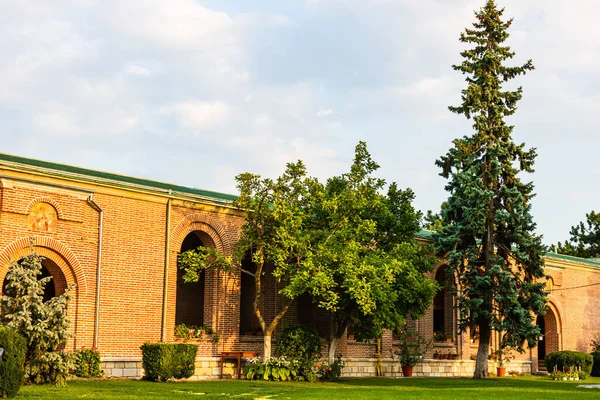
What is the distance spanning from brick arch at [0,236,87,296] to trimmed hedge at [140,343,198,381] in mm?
2768

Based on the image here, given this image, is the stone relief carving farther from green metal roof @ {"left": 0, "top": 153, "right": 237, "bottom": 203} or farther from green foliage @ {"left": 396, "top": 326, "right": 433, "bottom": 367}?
green foliage @ {"left": 396, "top": 326, "right": 433, "bottom": 367}

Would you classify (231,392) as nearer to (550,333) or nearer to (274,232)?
(274,232)

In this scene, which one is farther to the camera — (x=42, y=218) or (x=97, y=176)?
(x=97, y=176)

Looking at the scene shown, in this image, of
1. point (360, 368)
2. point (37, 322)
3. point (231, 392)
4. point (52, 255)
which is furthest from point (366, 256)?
point (37, 322)

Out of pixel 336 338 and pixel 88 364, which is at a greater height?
pixel 336 338

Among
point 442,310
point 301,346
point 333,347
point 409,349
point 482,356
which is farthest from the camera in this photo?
point 442,310

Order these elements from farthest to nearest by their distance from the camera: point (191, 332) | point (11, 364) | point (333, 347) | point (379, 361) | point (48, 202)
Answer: point (379, 361) < point (333, 347) < point (191, 332) < point (48, 202) < point (11, 364)

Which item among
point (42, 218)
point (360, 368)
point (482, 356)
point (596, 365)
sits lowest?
point (596, 365)

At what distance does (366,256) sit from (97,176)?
9.47 metres

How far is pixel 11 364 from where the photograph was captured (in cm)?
1661

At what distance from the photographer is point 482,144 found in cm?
3544

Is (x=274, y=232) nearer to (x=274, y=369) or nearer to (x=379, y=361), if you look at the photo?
(x=274, y=369)

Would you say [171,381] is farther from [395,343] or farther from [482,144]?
[482,144]

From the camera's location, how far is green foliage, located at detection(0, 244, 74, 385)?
20250 mm
